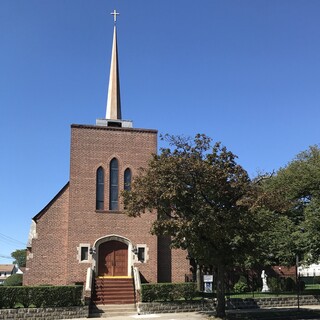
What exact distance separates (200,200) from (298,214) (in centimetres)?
1716

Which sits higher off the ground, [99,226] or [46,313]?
[99,226]

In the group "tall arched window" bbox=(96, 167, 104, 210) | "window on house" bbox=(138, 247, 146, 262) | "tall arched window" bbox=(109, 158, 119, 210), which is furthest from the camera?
"tall arched window" bbox=(109, 158, 119, 210)

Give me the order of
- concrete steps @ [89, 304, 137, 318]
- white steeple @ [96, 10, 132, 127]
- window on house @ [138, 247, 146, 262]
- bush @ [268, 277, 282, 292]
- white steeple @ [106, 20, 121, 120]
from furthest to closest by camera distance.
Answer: bush @ [268, 277, 282, 292], white steeple @ [106, 20, 121, 120], white steeple @ [96, 10, 132, 127], window on house @ [138, 247, 146, 262], concrete steps @ [89, 304, 137, 318]

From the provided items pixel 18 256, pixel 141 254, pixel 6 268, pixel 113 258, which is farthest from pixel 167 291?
pixel 18 256

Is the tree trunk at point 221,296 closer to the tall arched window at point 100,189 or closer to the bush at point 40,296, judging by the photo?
the bush at point 40,296

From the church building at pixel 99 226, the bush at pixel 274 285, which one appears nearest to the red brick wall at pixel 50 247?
the church building at pixel 99 226

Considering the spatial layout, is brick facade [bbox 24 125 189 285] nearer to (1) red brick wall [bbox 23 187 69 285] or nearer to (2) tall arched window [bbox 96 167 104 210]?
(1) red brick wall [bbox 23 187 69 285]

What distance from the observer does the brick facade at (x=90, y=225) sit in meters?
27.9

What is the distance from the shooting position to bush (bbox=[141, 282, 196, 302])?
23.6 metres

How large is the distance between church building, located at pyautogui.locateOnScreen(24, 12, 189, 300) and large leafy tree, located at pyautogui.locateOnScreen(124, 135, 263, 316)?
7697 mm

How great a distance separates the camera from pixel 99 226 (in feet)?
92.6

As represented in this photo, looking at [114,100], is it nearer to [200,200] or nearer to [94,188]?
[94,188]

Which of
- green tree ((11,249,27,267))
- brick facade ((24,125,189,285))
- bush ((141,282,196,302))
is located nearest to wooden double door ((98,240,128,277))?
brick facade ((24,125,189,285))

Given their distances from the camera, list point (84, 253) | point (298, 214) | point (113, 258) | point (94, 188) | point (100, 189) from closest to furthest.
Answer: point (84, 253) < point (113, 258) < point (94, 188) < point (100, 189) < point (298, 214)
